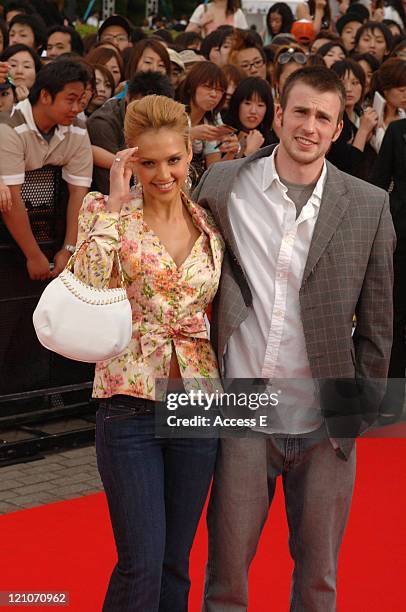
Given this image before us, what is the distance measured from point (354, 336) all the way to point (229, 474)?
60 cm

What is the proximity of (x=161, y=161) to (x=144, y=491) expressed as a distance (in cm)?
99

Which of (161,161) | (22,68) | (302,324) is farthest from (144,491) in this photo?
(22,68)

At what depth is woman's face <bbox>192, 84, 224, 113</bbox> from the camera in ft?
22.7

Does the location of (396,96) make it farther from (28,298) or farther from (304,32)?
(304,32)

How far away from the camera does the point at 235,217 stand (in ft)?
11.9

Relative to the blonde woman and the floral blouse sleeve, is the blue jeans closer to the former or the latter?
the blonde woman

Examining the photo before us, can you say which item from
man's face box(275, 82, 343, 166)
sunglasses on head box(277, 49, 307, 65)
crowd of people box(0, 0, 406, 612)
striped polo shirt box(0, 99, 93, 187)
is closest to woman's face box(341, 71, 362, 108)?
sunglasses on head box(277, 49, 307, 65)

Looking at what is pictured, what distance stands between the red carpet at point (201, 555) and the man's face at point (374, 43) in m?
6.61

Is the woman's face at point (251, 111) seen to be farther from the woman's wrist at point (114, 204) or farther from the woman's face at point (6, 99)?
the woman's wrist at point (114, 204)

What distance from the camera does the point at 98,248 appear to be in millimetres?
3277

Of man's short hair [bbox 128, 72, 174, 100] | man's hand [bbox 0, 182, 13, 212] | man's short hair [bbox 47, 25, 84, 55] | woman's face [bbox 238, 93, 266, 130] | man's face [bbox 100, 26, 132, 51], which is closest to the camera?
man's hand [bbox 0, 182, 13, 212]

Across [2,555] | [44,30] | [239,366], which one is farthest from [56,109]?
[44,30]

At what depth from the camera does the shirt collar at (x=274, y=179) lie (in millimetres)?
3576

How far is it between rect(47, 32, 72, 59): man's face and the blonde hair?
19.7 ft
